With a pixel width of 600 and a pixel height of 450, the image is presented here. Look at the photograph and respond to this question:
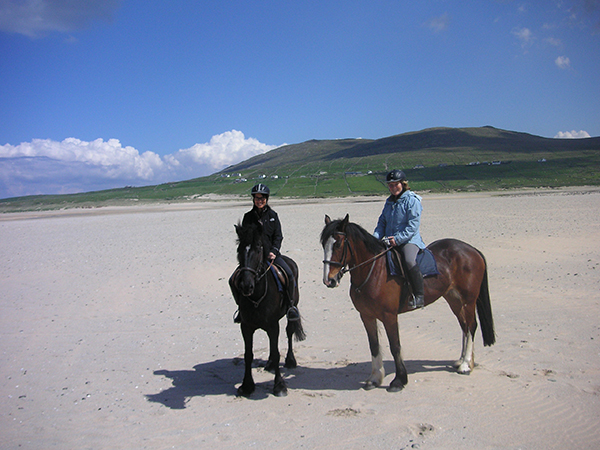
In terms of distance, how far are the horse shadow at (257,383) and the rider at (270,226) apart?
1037mm

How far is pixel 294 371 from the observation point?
6371 millimetres

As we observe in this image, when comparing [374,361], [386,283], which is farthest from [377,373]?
[386,283]

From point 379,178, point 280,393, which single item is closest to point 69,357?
point 280,393

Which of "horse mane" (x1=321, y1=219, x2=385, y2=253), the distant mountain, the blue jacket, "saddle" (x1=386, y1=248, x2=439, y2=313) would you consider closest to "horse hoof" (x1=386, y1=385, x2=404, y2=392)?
"saddle" (x1=386, y1=248, x2=439, y2=313)

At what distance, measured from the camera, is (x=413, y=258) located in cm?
554

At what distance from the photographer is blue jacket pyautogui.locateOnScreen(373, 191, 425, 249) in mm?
5570

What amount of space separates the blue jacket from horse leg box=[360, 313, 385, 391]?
1.29 meters

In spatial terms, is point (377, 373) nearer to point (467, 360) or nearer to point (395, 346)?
point (395, 346)

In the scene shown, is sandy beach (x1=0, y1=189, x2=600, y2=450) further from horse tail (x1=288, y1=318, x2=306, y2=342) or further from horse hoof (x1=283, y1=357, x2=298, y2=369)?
horse tail (x1=288, y1=318, x2=306, y2=342)

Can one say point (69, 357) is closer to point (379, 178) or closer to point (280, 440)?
point (280, 440)

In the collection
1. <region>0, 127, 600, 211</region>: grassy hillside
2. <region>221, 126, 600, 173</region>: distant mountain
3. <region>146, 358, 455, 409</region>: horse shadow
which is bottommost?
<region>146, 358, 455, 409</region>: horse shadow

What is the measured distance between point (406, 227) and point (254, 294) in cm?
240

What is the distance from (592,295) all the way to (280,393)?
8271 millimetres

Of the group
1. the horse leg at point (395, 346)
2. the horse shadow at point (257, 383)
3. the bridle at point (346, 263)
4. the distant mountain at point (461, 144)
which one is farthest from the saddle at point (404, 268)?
the distant mountain at point (461, 144)
